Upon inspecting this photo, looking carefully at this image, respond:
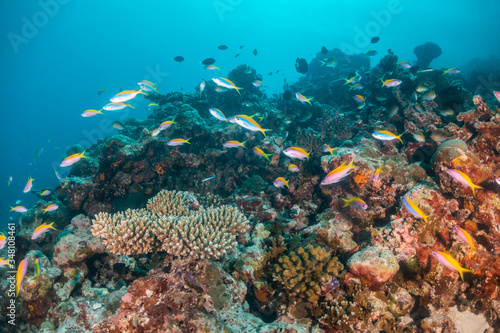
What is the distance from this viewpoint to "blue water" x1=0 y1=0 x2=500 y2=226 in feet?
242

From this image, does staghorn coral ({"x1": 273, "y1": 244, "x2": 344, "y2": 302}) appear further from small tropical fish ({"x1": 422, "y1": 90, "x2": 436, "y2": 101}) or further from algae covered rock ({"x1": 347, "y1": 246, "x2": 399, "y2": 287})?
small tropical fish ({"x1": 422, "y1": 90, "x2": 436, "y2": 101})

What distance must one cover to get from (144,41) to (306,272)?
5590 inches

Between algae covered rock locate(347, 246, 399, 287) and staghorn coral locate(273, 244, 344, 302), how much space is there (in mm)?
277

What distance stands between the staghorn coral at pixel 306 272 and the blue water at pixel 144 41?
65677 millimetres

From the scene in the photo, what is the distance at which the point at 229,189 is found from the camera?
26.0 feet

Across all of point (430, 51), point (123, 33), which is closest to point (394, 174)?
point (430, 51)

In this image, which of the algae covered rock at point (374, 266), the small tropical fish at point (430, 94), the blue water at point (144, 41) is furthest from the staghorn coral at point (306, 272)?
the blue water at point (144, 41)

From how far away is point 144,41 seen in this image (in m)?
115

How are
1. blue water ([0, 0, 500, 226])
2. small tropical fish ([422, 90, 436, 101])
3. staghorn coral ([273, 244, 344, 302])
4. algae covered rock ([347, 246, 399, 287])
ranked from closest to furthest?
algae covered rock ([347, 246, 399, 287])
staghorn coral ([273, 244, 344, 302])
small tropical fish ([422, 90, 436, 101])
blue water ([0, 0, 500, 226])

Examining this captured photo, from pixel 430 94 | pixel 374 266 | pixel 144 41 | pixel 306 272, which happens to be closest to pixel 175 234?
pixel 306 272

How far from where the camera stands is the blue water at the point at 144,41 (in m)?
73.6

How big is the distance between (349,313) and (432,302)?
160 centimetres

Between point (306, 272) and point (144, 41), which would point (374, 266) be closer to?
point (306, 272)

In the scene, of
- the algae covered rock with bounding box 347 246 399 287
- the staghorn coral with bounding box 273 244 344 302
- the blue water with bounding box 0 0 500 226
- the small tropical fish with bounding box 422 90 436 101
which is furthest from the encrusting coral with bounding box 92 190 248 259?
the blue water with bounding box 0 0 500 226
